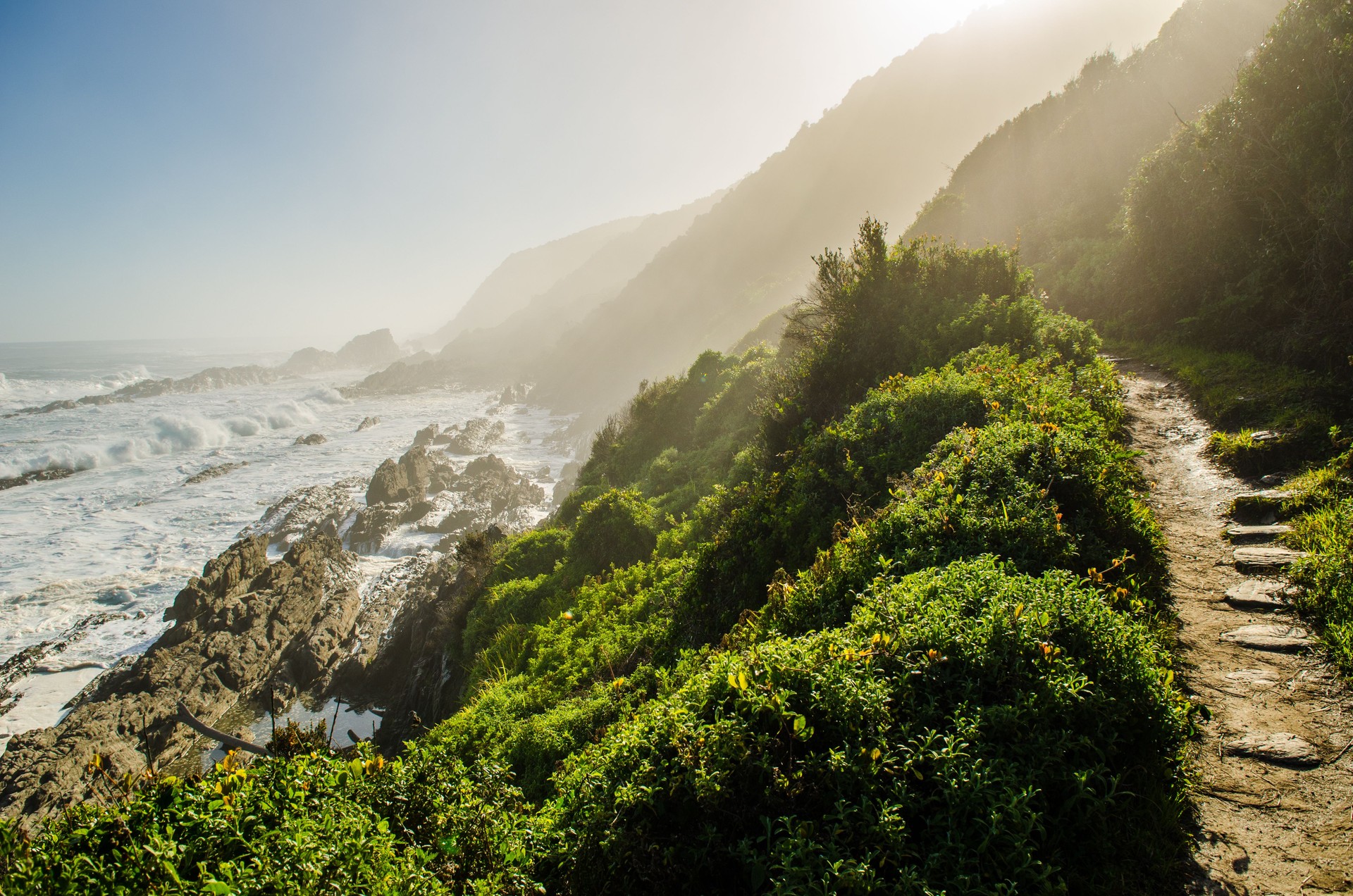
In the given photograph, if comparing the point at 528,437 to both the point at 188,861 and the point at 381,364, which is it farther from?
the point at 381,364

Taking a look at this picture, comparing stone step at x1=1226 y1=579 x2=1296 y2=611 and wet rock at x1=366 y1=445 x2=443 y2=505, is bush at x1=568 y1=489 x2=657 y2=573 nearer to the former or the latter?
stone step at x1=1226 y1=579 x2=1296 y2=611

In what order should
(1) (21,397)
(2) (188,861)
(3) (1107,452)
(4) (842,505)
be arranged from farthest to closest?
1. (1) (21,397)
2. (4) (842,505)
3. (3) (1107,452)
4. (2) (188,861)

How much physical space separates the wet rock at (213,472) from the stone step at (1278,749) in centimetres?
4751

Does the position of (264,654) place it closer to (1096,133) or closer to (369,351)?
(1096,133)

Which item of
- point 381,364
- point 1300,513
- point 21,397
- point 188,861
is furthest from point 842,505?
point 381,364

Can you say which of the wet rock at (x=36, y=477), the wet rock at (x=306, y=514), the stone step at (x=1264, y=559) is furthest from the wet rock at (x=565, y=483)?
the wet rock at (x=36, y=477)

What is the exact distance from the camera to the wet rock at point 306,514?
2728 cm

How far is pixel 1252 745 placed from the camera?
3617mm

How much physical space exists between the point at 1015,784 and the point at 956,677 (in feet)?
2.26

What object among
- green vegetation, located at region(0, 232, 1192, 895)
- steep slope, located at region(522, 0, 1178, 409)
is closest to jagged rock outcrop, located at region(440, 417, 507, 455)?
steep slope, located at region(522, 0, 1178, 409)

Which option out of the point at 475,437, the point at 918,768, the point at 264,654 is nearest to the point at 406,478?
the point at 475,437

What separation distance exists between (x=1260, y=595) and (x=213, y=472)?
163 feet

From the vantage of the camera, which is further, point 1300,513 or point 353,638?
point 353,638

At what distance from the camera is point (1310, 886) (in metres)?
2.81
